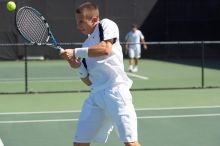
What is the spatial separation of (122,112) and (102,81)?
34 cm

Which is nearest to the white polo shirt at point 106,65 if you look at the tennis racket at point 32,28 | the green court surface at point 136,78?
the tennis racket at point 32,28

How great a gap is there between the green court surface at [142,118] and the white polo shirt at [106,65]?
2190 millimetres

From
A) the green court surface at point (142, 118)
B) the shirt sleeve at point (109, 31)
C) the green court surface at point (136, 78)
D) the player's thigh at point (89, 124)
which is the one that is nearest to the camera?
the shirt sleeve at point (109, 31)

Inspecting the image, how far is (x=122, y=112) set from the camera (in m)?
4.85

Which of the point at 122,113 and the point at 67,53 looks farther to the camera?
the point at 122,113

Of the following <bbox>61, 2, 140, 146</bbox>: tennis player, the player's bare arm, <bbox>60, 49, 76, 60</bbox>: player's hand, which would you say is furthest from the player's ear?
<bbox>60, 49, 76, 60</bbox>: player's hand

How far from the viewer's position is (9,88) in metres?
13.6

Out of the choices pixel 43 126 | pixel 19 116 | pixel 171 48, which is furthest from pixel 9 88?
pixel 171 48

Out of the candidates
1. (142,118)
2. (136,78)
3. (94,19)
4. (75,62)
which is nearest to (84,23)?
(94,19)

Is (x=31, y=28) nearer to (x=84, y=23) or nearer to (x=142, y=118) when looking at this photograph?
(x=84, y=23)

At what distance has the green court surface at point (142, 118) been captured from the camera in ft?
24.0

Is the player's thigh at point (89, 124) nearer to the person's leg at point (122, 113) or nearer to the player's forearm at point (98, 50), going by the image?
the person's leg at point (122, 113)

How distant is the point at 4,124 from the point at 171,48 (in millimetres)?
17566

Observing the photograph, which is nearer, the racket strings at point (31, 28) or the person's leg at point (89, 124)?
the person's leg at point (89, 124)
